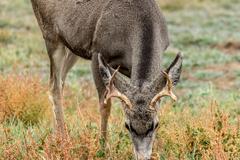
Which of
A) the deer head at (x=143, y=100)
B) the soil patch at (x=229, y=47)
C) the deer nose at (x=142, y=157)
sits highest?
the deer head at (x=143, y=100)

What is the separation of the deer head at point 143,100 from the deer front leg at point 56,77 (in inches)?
112

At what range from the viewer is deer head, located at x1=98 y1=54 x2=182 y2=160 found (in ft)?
20.7

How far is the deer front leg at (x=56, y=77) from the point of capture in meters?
9.35

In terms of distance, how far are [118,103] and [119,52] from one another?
4100 mm

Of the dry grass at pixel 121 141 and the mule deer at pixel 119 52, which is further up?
the mule deer at pixel 119 52

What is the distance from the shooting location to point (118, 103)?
11.5 meters

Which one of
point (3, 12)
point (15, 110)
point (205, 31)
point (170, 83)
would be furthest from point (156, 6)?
point (3, 12)

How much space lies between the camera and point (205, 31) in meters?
20.4

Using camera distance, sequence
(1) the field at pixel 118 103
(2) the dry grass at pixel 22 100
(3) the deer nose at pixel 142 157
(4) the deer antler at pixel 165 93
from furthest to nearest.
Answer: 1. (2) the dry grass at pixel 22 100
2. (1) the field at pixel 118 103
3. (3) the deer nose at pixel 142 157
4. (4) the deer antler at pixel 165 93

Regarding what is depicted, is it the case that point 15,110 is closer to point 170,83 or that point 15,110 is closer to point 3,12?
point 170,83

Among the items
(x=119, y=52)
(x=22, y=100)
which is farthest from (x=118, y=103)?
(x=119, y=52)

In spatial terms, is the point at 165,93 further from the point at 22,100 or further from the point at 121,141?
the point at 22,100

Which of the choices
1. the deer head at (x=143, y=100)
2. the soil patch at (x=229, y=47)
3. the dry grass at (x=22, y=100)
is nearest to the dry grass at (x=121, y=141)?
the deer head at (x=143, y=100)

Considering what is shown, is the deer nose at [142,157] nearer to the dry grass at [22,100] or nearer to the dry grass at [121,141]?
the dry grass at [121,141]
